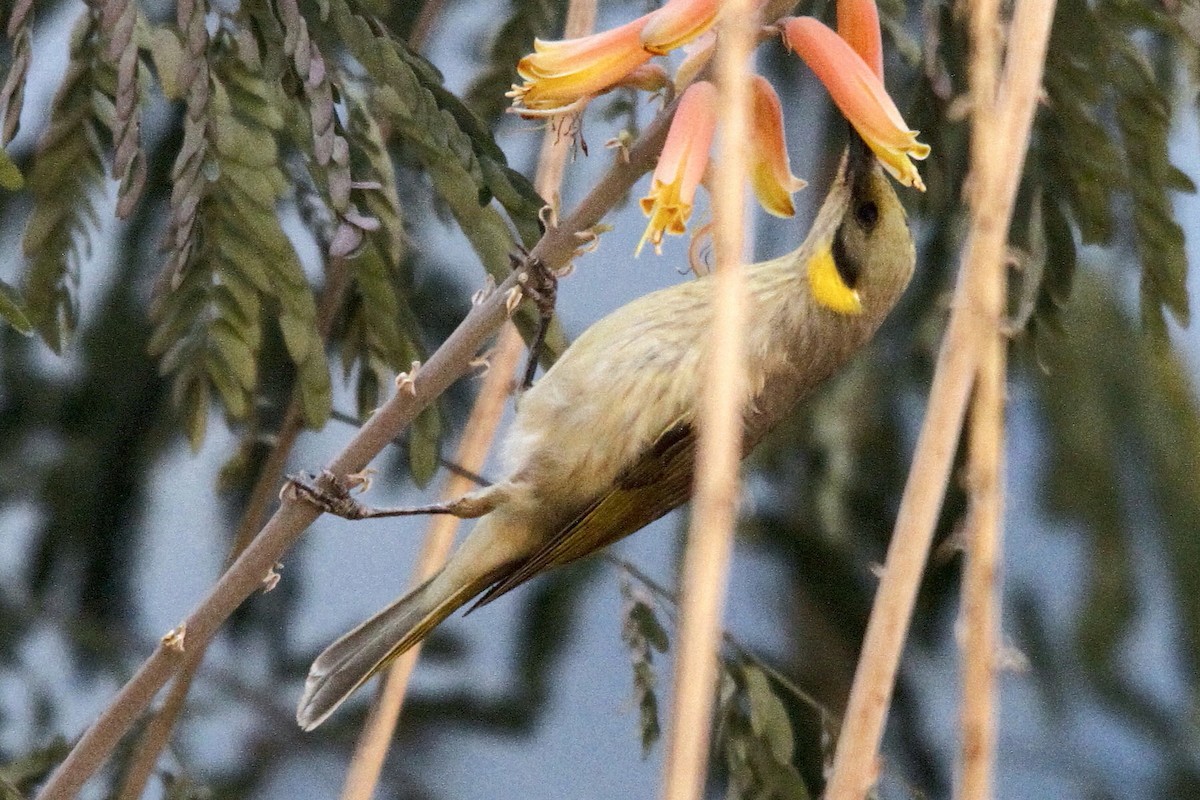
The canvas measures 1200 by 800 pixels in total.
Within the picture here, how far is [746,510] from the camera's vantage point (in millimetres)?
2004

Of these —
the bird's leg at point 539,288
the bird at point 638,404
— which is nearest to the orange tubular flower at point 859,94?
the bird's leg at point 539,288

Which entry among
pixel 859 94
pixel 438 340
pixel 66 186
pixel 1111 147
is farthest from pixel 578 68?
pixel 438 340

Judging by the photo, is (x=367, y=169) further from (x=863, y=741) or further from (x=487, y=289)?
(x=863, y=741)

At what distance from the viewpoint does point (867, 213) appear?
1.48m

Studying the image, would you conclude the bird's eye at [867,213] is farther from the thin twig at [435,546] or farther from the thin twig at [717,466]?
the thin twig at [717,466]

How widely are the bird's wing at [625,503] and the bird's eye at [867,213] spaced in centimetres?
26

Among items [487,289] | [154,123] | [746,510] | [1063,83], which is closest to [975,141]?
[487,289]

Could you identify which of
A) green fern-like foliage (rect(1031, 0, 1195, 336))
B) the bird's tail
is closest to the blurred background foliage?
green fern-like foliage (rect(1031, 0, 1195, 336))

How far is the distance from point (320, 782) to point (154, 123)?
0.98m

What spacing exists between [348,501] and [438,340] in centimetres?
62

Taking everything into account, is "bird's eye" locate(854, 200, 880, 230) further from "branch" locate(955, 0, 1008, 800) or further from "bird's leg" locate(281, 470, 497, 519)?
"branch" locate(955, 0, 1008, 800)

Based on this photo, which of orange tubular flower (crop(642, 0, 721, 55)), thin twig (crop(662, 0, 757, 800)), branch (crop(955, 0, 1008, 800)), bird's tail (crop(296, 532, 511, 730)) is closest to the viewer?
thin twig (crop(662, 0, 757, 800))

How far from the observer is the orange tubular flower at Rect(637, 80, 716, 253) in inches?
35.7

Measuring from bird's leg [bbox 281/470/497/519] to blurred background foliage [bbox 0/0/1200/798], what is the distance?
67mm
